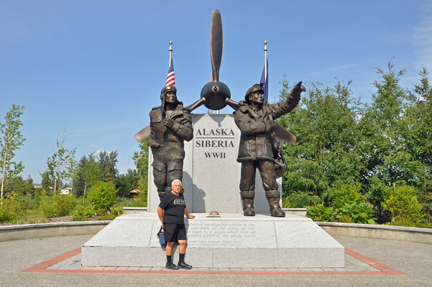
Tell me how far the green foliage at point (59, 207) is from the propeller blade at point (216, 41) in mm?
6823

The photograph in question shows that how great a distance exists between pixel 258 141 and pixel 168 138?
62.2 inches

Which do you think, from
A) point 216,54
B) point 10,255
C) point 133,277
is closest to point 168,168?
point 133,277

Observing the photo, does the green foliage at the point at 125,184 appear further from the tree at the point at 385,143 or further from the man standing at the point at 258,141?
the man standing at the point at 258,141

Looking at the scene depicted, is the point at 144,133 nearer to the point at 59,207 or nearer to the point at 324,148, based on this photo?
→ the point at 59,207

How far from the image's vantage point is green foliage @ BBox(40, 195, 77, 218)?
10.6 metres

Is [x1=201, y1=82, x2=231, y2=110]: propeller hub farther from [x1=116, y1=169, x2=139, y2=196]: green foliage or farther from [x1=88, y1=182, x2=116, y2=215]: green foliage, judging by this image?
[x1=116, y1=169, x2=139, y2=196]: green foliage

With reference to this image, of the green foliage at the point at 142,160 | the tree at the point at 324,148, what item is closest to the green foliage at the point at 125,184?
the green foliage at the point at 142,160

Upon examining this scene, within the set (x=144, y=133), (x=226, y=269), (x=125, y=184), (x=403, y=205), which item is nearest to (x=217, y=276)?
(x=226, y=269)

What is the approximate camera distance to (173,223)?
4340 mm

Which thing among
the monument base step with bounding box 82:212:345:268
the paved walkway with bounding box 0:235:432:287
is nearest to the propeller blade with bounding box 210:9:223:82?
the monument base step with bounding box 82:212:345:268

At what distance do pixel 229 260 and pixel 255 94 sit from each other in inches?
112

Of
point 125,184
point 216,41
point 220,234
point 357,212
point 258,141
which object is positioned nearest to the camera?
point 220,234

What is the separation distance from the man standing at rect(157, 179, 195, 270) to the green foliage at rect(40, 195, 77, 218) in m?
7.72

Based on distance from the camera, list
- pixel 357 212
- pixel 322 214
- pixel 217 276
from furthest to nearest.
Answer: pixel 322 214 → pixel 357 212 → pixel 217 276
